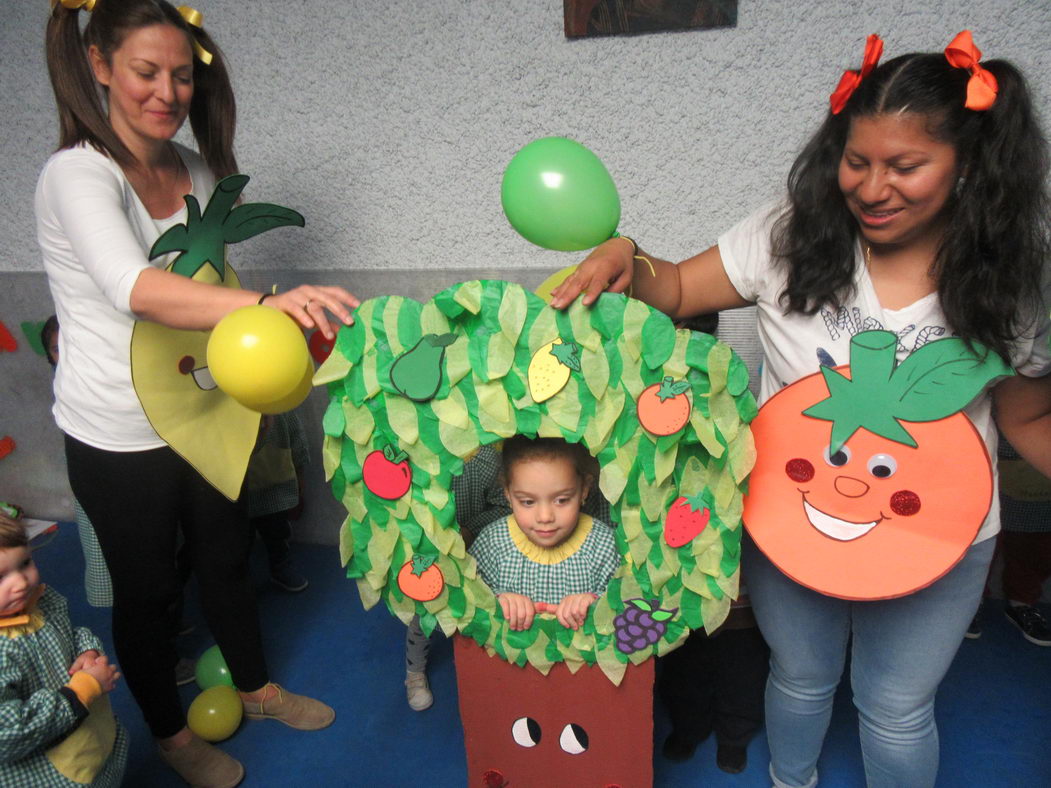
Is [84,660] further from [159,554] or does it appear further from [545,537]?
[545,537]

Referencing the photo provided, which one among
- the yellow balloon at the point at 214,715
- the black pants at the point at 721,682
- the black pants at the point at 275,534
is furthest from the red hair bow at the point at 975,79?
the black pants at the point at 275,534

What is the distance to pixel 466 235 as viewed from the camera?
1.94 metres

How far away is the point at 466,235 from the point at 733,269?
949mm

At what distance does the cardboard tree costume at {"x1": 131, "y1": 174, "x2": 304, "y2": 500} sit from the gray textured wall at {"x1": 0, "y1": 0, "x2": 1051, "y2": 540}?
65 cm

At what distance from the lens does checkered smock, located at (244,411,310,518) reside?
194 centimetres

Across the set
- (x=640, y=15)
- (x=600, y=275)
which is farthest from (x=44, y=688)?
(x=640, y=15)

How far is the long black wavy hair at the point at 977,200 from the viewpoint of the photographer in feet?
3.01

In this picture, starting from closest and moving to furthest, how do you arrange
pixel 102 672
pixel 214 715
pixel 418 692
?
pixel 102 672
pixel 214 715
pixel 418 692

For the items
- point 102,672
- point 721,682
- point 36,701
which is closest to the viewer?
point 36,701

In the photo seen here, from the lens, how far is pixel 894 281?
103 cm

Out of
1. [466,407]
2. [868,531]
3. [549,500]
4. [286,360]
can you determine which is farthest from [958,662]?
[286,360]

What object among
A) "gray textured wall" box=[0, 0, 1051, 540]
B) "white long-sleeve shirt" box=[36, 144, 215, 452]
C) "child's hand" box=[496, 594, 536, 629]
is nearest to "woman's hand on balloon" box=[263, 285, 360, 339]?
"white long-sleeve shirt" box=[36, 144, 215, 452]

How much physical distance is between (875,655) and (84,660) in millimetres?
1276

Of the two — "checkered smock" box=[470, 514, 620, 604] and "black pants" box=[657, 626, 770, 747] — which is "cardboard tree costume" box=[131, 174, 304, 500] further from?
"black pants" box=[657, 626, 770, 747]
